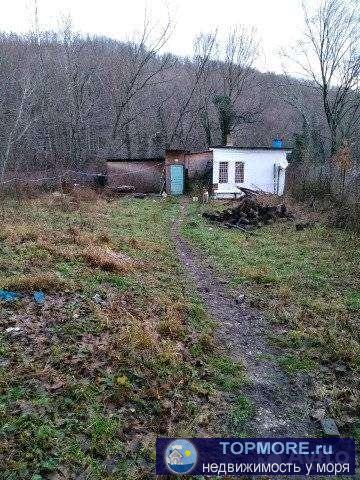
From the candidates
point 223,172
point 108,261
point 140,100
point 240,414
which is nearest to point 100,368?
point 240,414

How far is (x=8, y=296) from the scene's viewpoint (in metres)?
6.01

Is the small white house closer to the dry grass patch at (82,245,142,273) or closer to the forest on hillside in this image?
the forest on hillside

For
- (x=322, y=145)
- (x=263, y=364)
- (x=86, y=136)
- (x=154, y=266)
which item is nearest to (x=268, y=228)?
(x=154, y=266)

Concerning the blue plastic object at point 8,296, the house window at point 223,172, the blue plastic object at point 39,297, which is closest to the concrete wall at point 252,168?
the house window at point 223,172

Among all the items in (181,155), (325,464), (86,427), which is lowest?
(325,464)

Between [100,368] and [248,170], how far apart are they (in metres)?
19.0

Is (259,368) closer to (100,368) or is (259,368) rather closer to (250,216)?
(100,368)

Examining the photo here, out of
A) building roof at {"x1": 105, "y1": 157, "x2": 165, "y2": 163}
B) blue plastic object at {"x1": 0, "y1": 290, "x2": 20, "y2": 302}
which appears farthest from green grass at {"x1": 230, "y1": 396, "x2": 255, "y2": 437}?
building roof at {"x1": 105, "y1": 157, "x2": 165, "y2": 163}

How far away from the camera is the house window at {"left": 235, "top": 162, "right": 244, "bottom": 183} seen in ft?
72.0

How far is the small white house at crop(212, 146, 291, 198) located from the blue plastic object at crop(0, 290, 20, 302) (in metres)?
16.9

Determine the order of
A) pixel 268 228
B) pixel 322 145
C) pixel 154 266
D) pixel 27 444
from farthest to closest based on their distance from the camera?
pixel 322 145
pixel 268 228
pixel 154 266
pixel 27 444

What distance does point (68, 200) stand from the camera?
16.6 meters

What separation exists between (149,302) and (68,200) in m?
11.2

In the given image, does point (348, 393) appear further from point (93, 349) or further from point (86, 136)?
point (86, 136)
